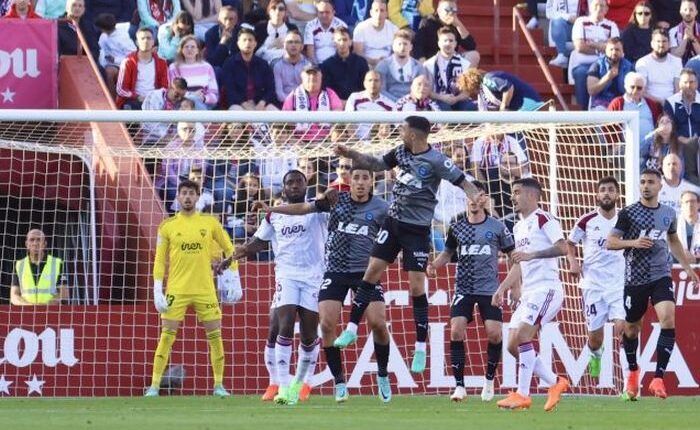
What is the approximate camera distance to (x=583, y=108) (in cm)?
2470

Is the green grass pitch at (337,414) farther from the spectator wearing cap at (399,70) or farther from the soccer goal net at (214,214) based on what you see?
the spectator wearing cap at (399,70)

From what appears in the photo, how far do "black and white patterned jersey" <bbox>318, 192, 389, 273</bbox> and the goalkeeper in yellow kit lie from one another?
6.64 ft

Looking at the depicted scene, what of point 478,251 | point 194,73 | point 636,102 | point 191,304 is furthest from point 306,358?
point 636,102

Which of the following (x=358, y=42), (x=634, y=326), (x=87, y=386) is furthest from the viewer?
(x=358, y=42)

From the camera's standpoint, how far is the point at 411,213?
16.5 m

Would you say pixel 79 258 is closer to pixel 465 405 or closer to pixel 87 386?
pixel 87 386

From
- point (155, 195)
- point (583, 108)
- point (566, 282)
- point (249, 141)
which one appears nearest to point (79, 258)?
point (155, 195)

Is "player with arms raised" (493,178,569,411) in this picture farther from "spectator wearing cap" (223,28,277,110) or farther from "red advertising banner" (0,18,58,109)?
"red advertising banner" (0,18,58,109)

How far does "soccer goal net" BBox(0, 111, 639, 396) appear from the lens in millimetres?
20359

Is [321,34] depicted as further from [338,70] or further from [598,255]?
[598,255]

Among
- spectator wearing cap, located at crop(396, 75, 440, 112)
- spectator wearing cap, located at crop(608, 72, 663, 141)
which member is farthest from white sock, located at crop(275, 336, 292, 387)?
spectator wearing cap, located at crop(608, 72, 663, 141)

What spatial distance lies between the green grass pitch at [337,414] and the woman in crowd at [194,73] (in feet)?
16.6

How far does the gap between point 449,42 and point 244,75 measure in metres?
2.90

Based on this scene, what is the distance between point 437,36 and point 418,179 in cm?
861
